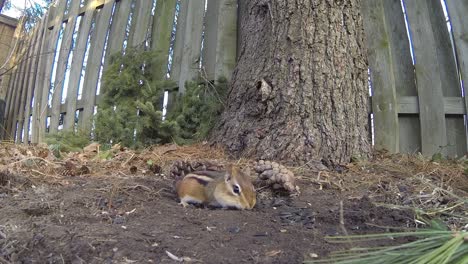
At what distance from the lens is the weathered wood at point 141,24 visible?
5828 mm

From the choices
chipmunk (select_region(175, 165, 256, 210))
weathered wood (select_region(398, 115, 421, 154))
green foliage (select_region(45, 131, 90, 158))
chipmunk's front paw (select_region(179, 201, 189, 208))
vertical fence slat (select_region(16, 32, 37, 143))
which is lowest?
chipmunk's front paw (select_region(179, 201, 189, 208))

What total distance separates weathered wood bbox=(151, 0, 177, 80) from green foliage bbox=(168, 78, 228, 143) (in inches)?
Answer: 32.0

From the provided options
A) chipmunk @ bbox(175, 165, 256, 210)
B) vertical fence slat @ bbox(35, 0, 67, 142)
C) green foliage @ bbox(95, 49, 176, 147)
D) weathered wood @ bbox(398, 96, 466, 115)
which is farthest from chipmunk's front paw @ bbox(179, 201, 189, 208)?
vertical fence slat @ bbox(35, 0, 67, 142)

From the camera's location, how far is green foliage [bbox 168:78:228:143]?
4.59m

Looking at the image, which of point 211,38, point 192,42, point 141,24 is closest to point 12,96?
point 141,24

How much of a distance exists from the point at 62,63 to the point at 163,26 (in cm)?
215

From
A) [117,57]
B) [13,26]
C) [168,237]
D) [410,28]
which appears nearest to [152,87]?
[117,57]

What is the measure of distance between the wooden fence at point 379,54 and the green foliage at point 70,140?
84cm

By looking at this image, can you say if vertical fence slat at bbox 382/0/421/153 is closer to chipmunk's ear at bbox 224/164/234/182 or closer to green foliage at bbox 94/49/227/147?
green foliage at bbox 94/49/227/147

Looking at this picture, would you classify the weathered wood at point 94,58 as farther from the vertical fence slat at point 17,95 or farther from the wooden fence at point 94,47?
the vertical fence slat at point 17,95

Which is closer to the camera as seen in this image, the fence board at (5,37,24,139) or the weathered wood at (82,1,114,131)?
the weathered wood at (82,1,114,131)

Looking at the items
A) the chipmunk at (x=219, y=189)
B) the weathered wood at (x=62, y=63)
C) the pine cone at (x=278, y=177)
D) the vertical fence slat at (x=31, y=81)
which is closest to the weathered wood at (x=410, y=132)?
the pine cone at (x=278, y=177)

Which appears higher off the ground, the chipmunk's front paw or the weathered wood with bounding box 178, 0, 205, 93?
the weathered wood with bounding box 178, 0, 205, 93

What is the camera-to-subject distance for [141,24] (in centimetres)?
589
